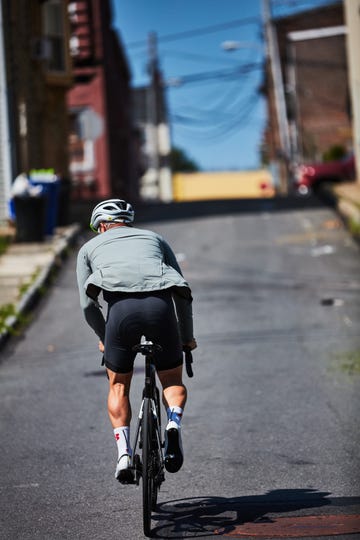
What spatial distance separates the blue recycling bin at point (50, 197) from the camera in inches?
927

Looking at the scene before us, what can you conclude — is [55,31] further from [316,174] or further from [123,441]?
[123,441]

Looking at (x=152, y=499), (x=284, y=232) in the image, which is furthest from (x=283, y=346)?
(x=284, y=232)

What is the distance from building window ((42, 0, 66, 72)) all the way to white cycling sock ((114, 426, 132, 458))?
27.3 meters

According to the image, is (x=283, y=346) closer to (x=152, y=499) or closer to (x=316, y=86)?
(x=152, y=499)

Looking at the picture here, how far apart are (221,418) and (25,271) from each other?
1041 centimetres

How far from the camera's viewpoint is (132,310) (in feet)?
20.3

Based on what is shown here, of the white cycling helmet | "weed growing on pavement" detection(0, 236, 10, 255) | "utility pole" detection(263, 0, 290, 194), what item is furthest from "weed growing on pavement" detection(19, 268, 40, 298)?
"utility pole" detection(263, 0, 290, 194)

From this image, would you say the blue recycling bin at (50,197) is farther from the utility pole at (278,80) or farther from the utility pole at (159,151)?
the utility pole at (159,151)

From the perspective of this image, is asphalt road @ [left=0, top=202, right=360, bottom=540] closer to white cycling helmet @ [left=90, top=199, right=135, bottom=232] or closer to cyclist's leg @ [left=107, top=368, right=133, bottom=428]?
cyclist's leg @ [left=107, top=368, right=133, bottom=428]

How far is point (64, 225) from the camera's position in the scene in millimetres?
25359

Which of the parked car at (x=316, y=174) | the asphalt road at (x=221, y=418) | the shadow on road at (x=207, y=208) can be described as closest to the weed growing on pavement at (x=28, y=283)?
the asphalt road at (x=221, y=418)

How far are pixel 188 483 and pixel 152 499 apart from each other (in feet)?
3.15

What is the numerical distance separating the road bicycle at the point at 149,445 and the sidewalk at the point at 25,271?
7.55 meters

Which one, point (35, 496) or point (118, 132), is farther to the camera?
point (118, 132)
